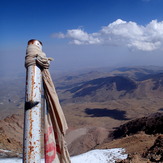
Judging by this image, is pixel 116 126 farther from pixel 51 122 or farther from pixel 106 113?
pixel 51 122

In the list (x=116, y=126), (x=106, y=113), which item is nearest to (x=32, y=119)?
(x=116, y=126)

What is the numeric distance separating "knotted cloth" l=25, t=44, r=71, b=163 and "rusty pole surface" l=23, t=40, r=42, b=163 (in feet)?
0.58

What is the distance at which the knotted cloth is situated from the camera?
229cm

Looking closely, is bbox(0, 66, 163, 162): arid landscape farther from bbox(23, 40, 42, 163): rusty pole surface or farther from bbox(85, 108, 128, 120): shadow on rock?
bbox(23, 40, 42, 163): rusty pole surface

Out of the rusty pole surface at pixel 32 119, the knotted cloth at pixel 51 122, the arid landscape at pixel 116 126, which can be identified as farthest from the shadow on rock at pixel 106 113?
the rusty pole surface at pixel 32 119

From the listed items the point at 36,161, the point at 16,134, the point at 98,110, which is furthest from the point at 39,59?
the point at 98,110

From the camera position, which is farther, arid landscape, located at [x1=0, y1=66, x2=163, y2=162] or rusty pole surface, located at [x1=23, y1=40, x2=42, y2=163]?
arid landscape, located at [x1=0, y1=66, x2=163, y2=162]

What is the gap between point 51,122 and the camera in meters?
2.41

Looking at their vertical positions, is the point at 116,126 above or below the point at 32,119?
below

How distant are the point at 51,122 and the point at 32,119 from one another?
1.31 feet

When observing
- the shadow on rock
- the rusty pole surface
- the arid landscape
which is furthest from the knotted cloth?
the shadow on rock

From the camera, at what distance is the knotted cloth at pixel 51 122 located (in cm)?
229

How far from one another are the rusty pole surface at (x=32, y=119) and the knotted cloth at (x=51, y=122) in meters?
0.18

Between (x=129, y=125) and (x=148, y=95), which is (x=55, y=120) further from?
(x=148, y=95)
